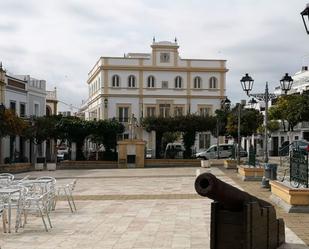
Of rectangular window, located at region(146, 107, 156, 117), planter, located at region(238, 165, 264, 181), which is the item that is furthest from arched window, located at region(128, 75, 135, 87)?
planter, located at region(238, 165, 264, 181)

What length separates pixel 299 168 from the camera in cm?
1252

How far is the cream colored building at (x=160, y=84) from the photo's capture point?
6450 centimetres

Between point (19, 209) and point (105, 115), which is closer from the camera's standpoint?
point (19, 209)

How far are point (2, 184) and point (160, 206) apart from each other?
3.91 meters

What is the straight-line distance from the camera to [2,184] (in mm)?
12586

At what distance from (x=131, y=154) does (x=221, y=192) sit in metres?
33.0

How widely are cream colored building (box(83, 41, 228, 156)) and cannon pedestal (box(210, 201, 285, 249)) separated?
57.8 meters

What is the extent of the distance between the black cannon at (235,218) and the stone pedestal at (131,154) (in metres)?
32.1

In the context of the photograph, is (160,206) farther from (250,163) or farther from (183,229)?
(250,163)

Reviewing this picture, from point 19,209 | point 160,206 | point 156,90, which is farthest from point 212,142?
point 19,209

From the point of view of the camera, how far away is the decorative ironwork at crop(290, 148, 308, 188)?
1225 centimetres

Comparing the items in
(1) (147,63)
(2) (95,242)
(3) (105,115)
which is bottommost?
(2) (95,242)

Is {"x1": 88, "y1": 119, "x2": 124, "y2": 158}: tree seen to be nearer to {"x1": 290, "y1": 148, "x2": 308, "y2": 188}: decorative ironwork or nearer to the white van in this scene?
the white van

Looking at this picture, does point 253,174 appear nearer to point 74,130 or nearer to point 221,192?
point 221,192
